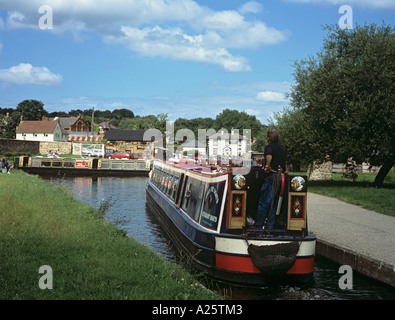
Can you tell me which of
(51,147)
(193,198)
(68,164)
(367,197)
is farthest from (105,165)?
(193,198)

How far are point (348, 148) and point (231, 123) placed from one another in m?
92.8

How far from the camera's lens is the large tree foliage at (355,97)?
2127 centimetres

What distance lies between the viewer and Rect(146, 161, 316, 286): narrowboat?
809 centimetres

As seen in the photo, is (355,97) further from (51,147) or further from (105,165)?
(51,147)

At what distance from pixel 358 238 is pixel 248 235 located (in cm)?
377

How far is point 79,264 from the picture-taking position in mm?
7125

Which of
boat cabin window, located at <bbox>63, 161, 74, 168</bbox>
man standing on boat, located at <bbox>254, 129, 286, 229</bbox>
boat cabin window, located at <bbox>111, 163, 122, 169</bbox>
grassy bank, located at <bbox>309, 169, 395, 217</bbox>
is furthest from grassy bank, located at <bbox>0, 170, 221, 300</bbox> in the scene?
boat cabin window, located at <bbox>111, 163, 122, 169</bbox>

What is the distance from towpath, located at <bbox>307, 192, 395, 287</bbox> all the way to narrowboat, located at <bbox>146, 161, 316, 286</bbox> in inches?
50.0

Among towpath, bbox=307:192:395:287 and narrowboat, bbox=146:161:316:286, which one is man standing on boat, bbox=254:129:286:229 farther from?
towpath, bbox=307:192:395:287

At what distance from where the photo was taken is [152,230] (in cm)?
1499

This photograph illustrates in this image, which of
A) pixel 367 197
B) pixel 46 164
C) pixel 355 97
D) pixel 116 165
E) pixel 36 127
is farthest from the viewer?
pixel 36 127

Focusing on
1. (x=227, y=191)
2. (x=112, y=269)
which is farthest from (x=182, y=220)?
(x=112, y=269)

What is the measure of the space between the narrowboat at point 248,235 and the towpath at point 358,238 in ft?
4.17

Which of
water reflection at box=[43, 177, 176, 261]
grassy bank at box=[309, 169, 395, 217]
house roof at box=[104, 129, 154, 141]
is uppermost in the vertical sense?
house roof at box=[104, 129, 154, 141]
